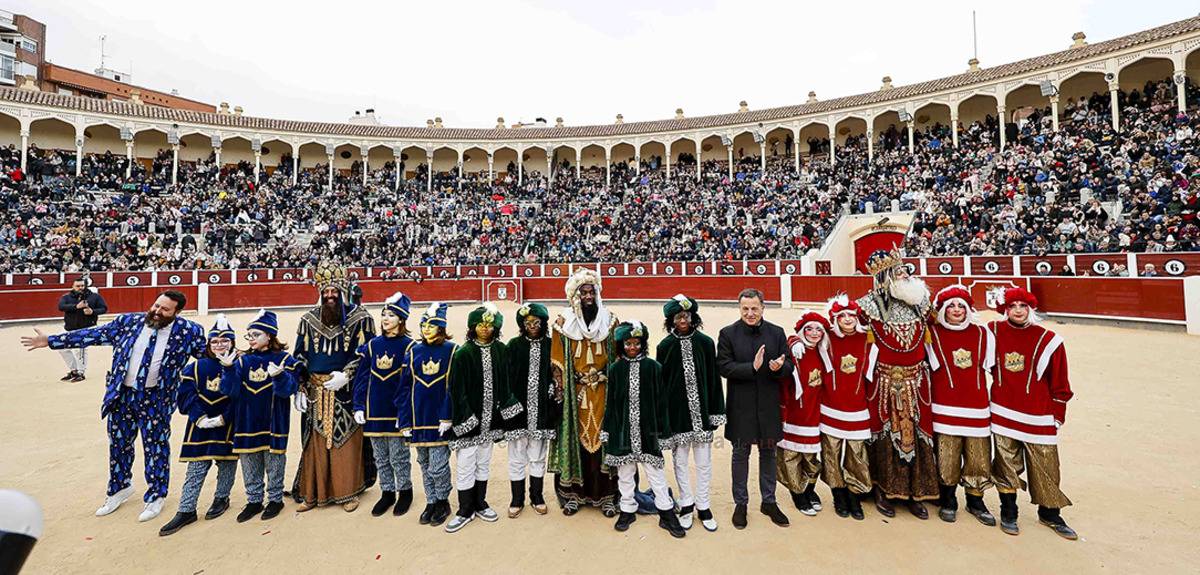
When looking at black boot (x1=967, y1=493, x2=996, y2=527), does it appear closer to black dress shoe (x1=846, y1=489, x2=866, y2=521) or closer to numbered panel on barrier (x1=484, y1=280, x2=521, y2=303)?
black dress shoe (x1=846, y1=489, x2=866, y2=521)

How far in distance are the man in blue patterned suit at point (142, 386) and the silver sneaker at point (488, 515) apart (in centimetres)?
221

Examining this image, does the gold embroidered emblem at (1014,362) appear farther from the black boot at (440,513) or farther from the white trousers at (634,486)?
the black boot at (440,513)

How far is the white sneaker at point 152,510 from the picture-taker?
3391 mm

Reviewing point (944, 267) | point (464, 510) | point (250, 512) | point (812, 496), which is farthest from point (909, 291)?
point (944, 267)

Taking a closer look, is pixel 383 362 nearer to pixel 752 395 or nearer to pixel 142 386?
pixel 142 386

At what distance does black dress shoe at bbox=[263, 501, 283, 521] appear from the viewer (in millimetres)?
3406

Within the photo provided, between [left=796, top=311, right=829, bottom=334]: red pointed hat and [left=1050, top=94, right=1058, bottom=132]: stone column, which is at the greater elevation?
[left=1050, top=94, right=1058, bottom=132]: stone column

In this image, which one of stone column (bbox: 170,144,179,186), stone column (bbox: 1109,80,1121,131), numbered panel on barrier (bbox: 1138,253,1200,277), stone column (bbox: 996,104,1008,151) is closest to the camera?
numbered panel on barrier (bbox: 1138,253,1200,277)

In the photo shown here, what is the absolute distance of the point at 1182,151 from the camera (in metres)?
14.3

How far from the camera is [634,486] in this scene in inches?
129

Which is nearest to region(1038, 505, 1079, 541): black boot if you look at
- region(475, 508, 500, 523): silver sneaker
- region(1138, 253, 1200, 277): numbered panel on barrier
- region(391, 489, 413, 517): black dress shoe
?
region(475, 508, 500, 523): silver sneaker

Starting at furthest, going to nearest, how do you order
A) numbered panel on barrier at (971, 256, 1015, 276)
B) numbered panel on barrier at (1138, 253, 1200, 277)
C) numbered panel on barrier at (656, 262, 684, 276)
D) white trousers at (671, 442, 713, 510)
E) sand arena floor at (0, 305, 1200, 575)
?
numbered panel on barrier at (656, 262, 684, 276) → numbered panel on barrier at (971, 256, 1015, 276) → numbered panel on barrier at (1138, 253, 1200, 277) → white trousers at (671, 442, 713, 510) → sand arena floor at (0, 305, 1200, 575)

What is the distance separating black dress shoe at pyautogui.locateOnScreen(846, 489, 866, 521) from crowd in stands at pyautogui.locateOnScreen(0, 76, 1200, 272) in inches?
546

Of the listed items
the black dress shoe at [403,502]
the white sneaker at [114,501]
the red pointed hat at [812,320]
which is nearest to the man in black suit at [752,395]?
the red pointed hat at [812,320]
